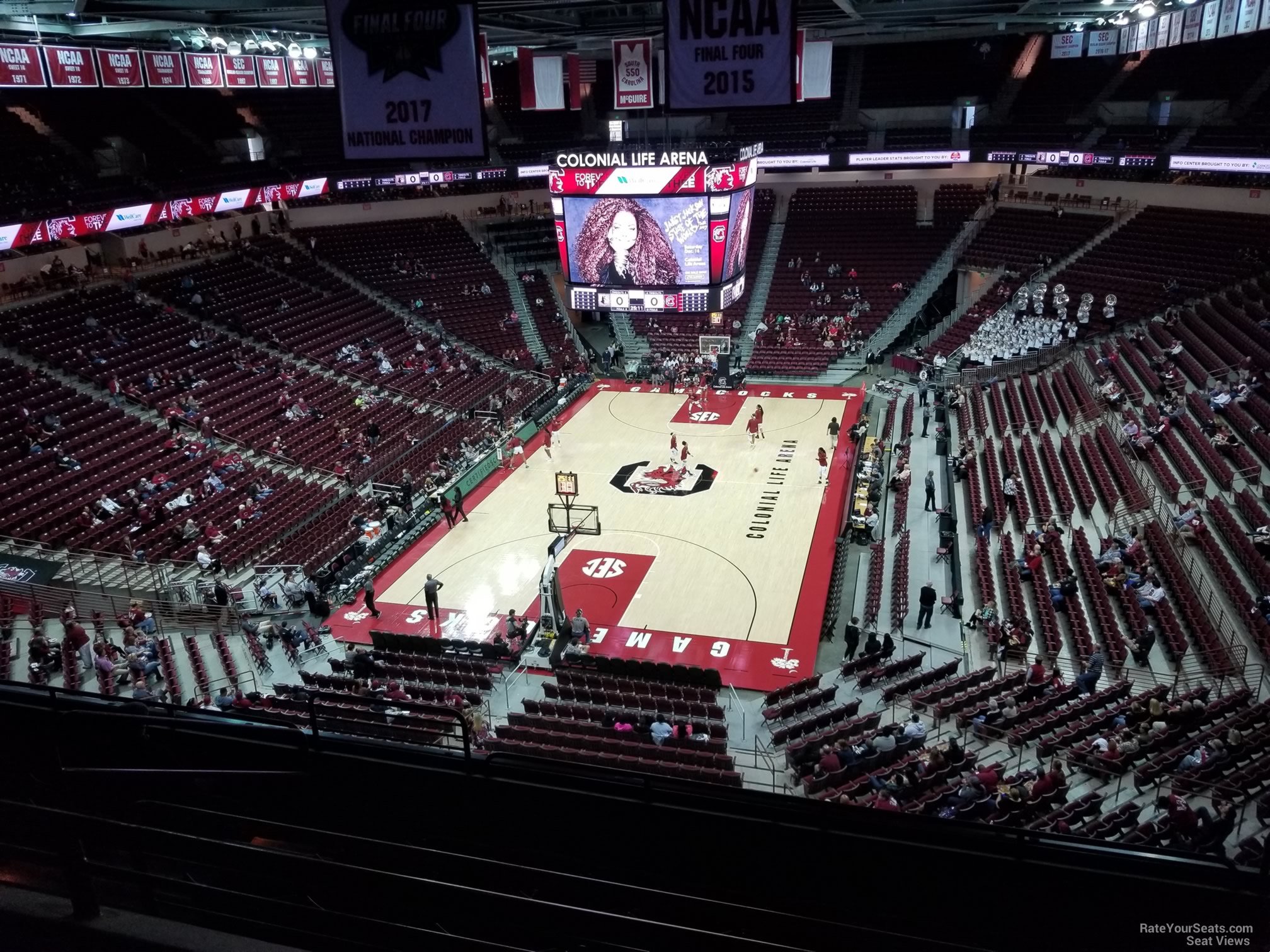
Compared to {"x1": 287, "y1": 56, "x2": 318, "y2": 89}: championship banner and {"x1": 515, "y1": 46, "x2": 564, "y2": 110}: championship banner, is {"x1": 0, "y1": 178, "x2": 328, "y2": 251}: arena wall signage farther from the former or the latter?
{"x1": 515, "y1": 46, "x2": 564, "y2": 110}: championship banner

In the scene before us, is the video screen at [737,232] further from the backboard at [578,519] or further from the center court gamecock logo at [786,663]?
the center court gamecock logo at [786,663]

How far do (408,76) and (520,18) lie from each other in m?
12.4

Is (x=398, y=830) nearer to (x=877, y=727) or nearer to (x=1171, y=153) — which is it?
(x=877, y=727)

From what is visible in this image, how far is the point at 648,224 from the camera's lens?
57.8 ft

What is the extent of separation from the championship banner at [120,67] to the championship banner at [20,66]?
5.33 feet

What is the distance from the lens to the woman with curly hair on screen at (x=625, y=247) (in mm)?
17625

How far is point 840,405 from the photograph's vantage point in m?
29.7

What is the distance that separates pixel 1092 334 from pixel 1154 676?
17.9m

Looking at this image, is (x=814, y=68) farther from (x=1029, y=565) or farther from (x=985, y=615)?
(x=985, y=615)

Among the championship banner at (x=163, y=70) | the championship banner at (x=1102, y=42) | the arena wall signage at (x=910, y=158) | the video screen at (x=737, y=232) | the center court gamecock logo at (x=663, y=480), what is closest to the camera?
the video screen at (x=737, y=232)

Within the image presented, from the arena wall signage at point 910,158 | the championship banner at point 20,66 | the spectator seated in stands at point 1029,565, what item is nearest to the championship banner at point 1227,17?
the arena wall signage at point 910,158

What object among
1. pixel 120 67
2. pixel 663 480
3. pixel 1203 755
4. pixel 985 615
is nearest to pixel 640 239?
pixel 663 480

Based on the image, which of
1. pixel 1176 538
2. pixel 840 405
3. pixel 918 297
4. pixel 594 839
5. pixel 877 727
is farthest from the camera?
pixel 918 297

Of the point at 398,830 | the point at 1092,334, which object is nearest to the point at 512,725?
the point at 398,830
